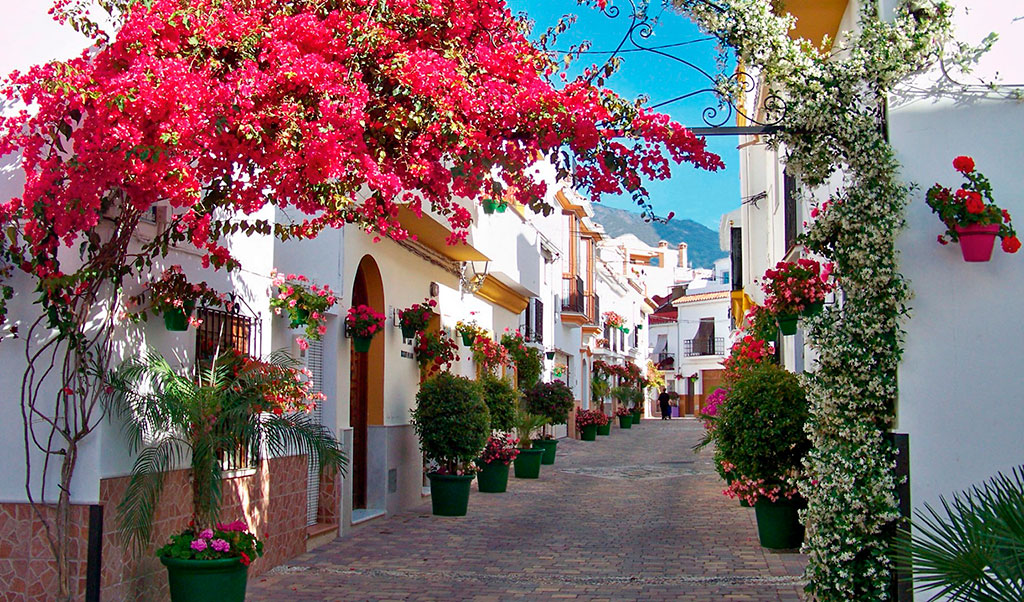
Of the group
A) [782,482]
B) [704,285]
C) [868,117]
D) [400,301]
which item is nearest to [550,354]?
[400,301]

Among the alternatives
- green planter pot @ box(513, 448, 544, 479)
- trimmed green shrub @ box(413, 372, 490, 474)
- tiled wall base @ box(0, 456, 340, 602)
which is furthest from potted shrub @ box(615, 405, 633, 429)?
tiled wall base @ box(0, 456, 340, 602)

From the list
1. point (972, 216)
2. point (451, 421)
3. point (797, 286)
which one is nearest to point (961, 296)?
point (972, 216)

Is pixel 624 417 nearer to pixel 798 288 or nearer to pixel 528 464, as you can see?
pixel 528 464

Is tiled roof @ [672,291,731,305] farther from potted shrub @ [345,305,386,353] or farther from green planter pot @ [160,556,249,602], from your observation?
green planter pot @ [160,556,249,602]

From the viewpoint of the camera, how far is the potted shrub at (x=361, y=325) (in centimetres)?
1219

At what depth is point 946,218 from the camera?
6910 mm

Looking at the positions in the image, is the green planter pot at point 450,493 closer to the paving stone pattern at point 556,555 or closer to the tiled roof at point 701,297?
the paving stone pattern at point 556,555

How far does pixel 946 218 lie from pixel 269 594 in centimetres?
628

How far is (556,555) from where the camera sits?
11172mm

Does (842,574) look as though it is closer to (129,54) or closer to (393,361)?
(129,54)

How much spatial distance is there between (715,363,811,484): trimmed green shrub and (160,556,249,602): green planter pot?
18.1 ft

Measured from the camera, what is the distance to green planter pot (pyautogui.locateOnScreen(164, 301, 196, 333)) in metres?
7.92

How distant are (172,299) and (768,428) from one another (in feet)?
19.9

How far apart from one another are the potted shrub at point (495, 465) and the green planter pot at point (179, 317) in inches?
369
